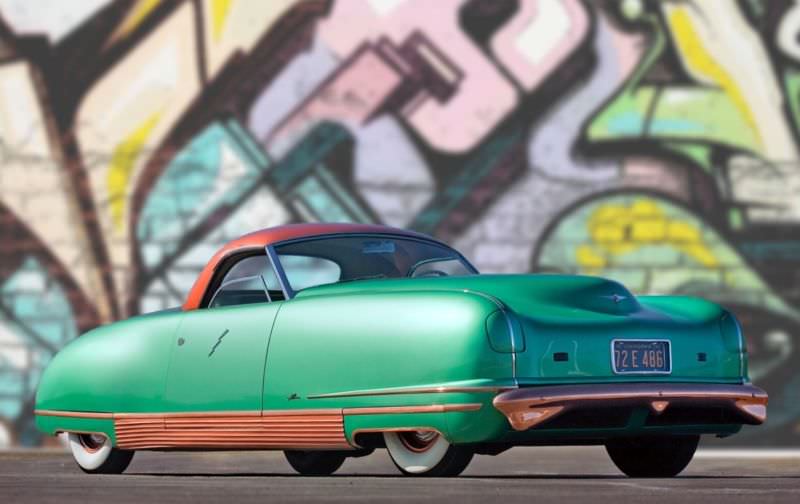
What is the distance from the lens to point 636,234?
654 inches

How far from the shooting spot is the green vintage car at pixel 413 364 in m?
6.86

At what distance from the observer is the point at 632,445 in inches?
318

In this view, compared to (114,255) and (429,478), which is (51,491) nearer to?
(429,478)

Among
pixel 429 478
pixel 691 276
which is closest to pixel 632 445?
pixel 429 478

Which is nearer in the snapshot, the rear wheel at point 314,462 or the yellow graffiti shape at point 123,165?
the rear wheel at point 314,462

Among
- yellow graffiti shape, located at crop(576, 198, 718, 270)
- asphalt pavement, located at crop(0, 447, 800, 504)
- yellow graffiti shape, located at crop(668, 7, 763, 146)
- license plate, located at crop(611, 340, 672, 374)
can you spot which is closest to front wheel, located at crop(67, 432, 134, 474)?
asphalt pavement, located at crop(0, 447, 800, 504)

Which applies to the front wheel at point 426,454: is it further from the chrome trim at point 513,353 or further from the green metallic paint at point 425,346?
the chrome trim at point 513,353

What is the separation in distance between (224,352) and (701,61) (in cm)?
985

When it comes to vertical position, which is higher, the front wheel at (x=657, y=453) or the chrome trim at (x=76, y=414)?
the chrome trim at (x=76, y=414)

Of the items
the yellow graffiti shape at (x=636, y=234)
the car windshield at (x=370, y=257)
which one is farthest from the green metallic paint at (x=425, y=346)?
the yellow graffiti shape at (x=636, y=234)

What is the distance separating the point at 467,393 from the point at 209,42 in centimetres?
1069

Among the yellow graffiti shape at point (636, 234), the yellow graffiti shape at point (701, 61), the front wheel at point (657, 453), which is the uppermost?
the front wheel at point (657, 453)

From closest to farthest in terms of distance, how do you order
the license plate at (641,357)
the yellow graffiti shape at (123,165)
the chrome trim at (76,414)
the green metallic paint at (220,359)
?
the license plate at (641,357) < the green metallic paint at (220,359) < the chrome trim at (76,414) < the yellow graffiti shape at (123,165)

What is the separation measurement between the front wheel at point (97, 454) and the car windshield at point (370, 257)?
1.32 m
